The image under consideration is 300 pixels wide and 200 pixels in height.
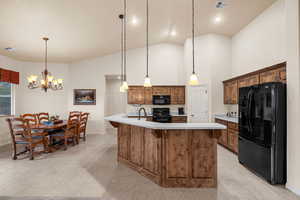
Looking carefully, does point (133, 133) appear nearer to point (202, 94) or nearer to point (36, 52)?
point (202, 94)

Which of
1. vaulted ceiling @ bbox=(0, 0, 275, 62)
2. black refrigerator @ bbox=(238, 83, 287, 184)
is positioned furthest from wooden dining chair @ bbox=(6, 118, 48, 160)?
black refrigerator @ bbox=(238, 83, 287, 184)

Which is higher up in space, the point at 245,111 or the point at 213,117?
the point at 245,111

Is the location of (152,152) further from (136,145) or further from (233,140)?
(233,140)

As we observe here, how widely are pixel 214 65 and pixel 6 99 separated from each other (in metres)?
7.54

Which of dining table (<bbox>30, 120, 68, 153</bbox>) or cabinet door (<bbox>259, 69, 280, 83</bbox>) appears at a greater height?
cabinet door (<bbox>259, 69, 280, 83</bbox>)

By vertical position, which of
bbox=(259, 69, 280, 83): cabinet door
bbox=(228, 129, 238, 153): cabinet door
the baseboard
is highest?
bbox=(259, 69, 280, 83): cabinet door

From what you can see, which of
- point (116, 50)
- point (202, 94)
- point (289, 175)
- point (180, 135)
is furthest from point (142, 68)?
point (289, 175)

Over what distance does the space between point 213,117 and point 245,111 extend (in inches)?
87.5

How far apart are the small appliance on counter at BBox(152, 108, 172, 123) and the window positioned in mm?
5363

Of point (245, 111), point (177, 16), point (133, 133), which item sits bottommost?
point (133, 133)

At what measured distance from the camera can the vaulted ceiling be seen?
3.43 meters

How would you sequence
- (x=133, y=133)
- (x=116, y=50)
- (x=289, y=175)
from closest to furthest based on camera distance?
(x=289, y=175), (x=133, y=133), (x=116, y=50)

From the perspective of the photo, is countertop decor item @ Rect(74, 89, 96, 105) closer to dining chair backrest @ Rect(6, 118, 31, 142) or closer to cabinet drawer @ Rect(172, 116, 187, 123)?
dining chair backrest @ Rect(6, 118, 31, 142)

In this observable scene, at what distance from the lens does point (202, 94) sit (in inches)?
225
